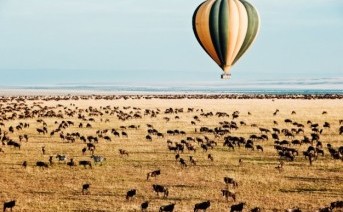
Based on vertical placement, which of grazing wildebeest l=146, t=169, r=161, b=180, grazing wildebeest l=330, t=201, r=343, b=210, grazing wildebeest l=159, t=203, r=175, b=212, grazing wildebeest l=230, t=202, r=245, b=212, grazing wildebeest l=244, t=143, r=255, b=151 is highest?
grazing wildebeest l=244, t=143, r=255, b=151

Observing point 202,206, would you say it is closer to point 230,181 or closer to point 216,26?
point 230,181

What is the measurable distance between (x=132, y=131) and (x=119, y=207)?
77.3 feet

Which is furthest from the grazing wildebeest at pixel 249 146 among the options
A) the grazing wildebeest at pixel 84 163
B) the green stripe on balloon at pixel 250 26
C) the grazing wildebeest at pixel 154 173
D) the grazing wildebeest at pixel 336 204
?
A: the grazing wildebeest at pixel 336 204

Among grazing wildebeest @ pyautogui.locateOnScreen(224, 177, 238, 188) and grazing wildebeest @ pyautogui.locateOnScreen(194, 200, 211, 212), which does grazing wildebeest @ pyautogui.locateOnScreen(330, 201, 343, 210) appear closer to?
grazing wildebeest @ pyautogui.locateOnScreen(194, 200, 211, 212)

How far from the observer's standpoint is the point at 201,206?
17.8m

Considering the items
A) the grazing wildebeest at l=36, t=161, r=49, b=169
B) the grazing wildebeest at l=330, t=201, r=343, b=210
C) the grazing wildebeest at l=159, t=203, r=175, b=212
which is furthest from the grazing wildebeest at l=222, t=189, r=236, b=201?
the grazing wildebeest at l=36, t=161, r=49, b=169

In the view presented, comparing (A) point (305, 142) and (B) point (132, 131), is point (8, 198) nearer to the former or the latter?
(A) point (305, 142)

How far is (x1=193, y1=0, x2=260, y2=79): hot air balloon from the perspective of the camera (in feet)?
124

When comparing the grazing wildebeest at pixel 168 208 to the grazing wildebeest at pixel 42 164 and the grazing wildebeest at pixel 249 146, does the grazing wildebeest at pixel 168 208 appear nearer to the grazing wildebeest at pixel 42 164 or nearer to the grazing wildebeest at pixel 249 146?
the grazing wildebeest at pixel 42 164

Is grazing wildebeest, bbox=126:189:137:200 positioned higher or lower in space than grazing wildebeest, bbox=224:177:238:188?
lower

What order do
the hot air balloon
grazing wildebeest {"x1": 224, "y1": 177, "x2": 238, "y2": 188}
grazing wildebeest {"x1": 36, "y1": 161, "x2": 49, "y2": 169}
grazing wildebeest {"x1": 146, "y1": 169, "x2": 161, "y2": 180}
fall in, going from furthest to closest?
1. the hot air balloon
2. grazing wildebeest {"x1": 36, "y1": 161, "x2": 49, "y2": 169}
3. grazing wildebeest {"x1": 146, "y1": 169, "x2": 161, "y2": 180}
4. grazing wildebeest {"x1": 224, "y1": 177, "x2": 238, "y2": 188}

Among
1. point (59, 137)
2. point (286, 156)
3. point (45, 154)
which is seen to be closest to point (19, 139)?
point (59, 137)

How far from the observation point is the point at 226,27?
37906mm

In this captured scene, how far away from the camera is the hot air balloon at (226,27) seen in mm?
37656
